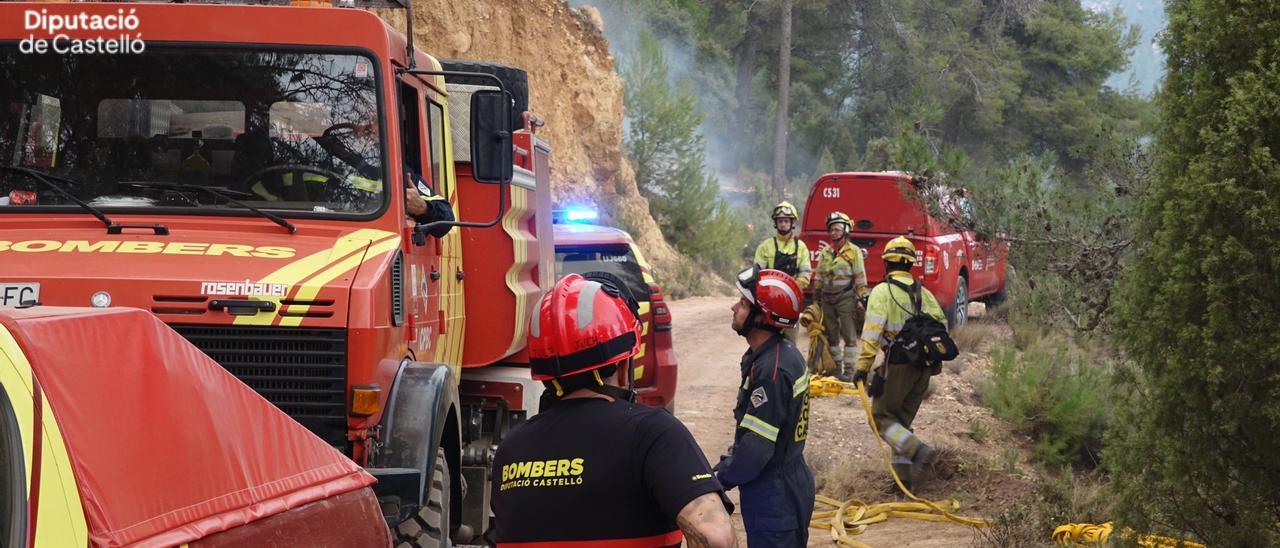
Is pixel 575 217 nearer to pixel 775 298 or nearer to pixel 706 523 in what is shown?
pixel 775 298

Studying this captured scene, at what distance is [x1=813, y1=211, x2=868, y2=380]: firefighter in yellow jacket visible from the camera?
46.1 ft

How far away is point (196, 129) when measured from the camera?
5.41 m

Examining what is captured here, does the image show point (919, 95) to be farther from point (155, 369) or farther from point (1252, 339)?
point (155, 369)

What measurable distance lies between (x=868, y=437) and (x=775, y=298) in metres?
6.64

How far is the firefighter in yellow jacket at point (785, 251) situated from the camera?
1318cm

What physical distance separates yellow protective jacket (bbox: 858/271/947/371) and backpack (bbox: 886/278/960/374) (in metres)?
0.18

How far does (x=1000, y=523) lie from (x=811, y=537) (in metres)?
1.51

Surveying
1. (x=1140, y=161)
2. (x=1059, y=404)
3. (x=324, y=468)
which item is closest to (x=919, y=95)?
(x=1059, y=404)

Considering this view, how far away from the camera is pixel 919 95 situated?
3650 centimetres

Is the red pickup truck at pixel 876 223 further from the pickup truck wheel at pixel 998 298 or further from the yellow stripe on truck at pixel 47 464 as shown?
the yellow stripe on truck at pixel 47 464

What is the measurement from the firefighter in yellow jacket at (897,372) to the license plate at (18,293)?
5.94 m

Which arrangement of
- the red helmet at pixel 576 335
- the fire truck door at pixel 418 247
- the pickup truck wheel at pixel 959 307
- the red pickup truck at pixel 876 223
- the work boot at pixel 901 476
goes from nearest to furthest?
1. the red helmet at pixel 576 335
2. the fire truck door at pixel 418 247
3. the work boot at pixel 901 476
4. the red pickup truck at pixel 876 223
5. the pickup truck wheel at pixel 959 307

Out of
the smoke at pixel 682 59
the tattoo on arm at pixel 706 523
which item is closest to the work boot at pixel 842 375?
the tattoo on arm at pixel 706 523

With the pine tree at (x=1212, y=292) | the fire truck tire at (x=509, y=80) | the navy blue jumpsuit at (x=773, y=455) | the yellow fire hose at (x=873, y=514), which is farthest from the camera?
the yellow fire hose at (x=873, y=514)
